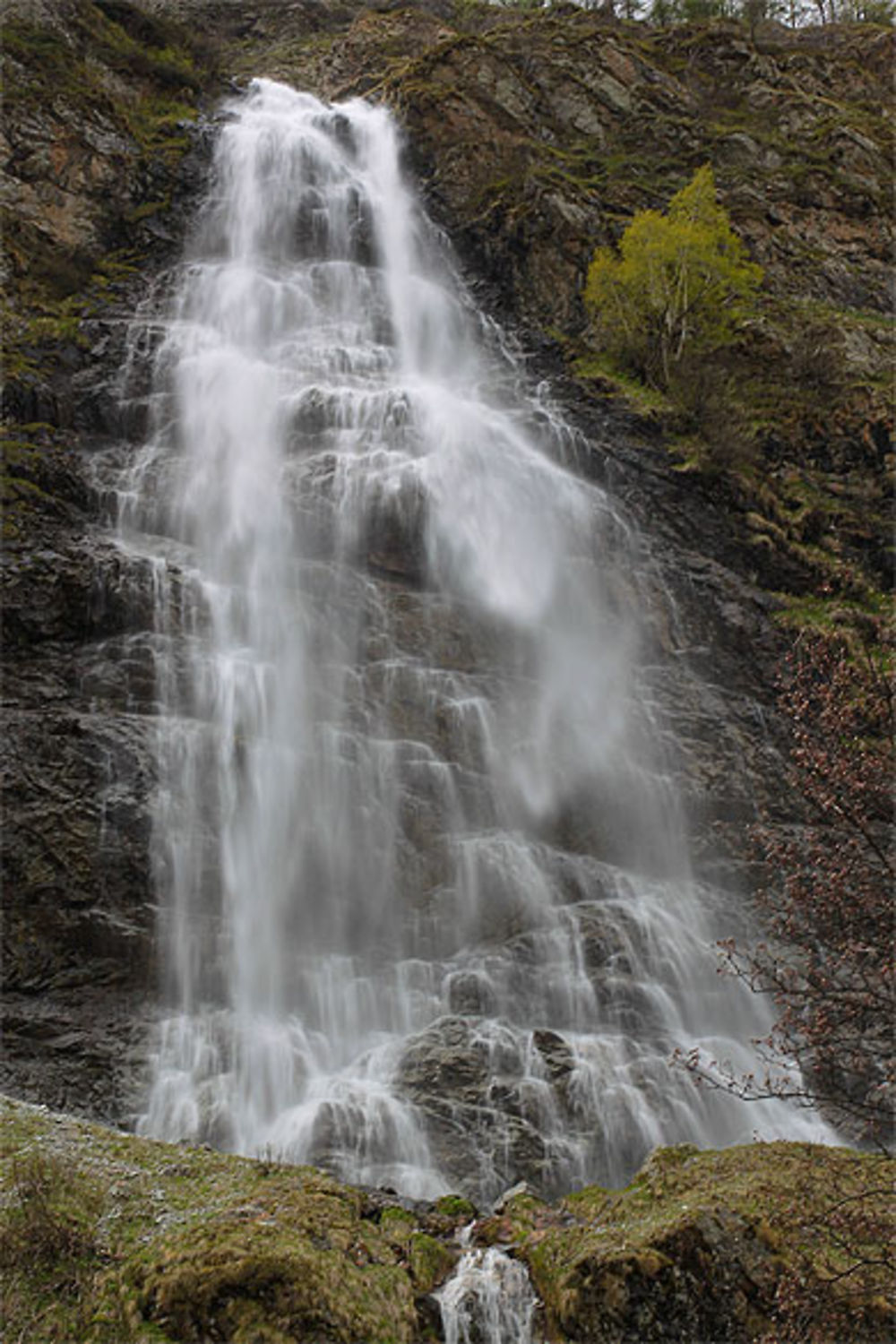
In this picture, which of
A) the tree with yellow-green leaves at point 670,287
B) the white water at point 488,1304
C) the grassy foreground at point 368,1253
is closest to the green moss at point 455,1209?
the grassy foreground at point 368,1253

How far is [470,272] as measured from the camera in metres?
29.6

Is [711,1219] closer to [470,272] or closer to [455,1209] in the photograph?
[455,1209]

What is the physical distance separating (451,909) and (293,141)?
107 feet

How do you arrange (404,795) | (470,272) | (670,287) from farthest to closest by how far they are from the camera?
(470,272) → (670,287) → (404,795)

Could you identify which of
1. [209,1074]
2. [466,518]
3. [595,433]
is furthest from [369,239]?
[209,1074]

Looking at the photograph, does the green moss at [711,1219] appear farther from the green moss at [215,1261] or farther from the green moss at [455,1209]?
the green moss at [215,1261]

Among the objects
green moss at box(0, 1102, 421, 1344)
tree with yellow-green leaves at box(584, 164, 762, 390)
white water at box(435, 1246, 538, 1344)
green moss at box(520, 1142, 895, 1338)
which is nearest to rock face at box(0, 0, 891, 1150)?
green moss at box(520, 1142, 895, 1338)

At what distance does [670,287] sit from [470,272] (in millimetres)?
7945

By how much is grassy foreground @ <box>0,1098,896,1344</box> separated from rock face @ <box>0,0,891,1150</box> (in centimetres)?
42

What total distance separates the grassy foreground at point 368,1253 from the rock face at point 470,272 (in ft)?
1.38

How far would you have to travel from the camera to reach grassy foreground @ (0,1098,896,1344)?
4570mm

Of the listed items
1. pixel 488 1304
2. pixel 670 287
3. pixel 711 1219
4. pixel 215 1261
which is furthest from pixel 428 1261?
pixel 670 287

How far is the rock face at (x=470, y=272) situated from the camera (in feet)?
36.6

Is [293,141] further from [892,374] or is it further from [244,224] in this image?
[892,374]
